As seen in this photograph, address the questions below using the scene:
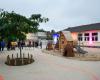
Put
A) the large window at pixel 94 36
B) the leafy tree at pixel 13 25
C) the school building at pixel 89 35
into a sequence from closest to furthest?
the leafy tree at pixel 13 25 → the school building at pixel 89 35 → the large window at pixel 94 36

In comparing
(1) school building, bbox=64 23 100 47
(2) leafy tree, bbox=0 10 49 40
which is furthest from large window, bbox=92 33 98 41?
(2) leafy tree, bbox=0 10 49 40

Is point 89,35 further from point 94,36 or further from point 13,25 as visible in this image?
point 13,25

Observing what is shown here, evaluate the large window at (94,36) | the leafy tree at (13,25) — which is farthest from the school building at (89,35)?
the leafy tree at (13,25)

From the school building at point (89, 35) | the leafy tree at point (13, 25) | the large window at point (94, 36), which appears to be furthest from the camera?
the large window at point (94, 36)

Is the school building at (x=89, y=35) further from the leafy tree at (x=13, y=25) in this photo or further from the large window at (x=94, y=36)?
the leafy tree at (x=13, y=25)

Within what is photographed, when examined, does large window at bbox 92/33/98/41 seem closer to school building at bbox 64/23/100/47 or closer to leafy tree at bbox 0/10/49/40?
school building at bbox 64/23/100/47

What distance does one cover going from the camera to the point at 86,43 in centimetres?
5038

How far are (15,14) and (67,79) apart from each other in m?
10.2

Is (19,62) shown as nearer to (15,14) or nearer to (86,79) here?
(15,14)

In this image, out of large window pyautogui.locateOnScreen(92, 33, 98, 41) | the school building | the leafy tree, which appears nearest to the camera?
the leafy tree

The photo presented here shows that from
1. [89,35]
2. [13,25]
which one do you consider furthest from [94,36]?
[13,25]

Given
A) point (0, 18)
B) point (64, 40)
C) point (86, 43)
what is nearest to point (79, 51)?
point (64, 40)

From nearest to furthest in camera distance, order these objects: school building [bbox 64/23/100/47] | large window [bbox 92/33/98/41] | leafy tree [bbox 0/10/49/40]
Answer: leafy tree [bbox 0/10/49/40] < school building [bbox 64/23/100/47] < large window [bbox 92/33/98/41]

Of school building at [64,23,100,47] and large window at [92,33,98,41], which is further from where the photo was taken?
large window at [92,33,98,41]
